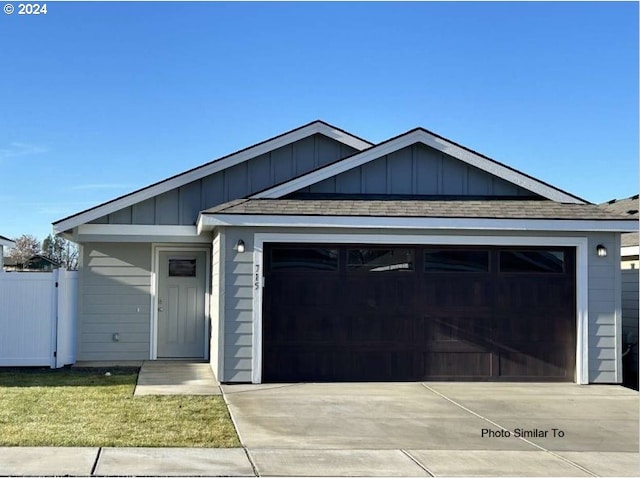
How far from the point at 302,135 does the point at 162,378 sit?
6040mm

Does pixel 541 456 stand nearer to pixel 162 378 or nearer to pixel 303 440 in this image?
pixel 303 440

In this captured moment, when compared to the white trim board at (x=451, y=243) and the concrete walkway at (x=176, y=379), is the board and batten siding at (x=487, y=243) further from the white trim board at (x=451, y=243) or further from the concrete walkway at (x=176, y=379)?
the concrete walkway at (x=176, y=379)

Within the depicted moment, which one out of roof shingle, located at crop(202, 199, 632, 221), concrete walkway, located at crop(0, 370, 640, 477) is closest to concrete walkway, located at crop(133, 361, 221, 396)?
concrete walkway, located at crop(0, 370, 640, 477)

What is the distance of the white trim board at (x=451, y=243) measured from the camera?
11203 mm

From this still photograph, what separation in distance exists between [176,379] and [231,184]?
456cm

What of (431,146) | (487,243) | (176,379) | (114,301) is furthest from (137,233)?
(487,243)

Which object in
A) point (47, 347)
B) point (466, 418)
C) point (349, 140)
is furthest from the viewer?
point (349, 140)

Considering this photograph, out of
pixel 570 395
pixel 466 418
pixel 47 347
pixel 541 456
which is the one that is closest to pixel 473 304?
pixel 570 395

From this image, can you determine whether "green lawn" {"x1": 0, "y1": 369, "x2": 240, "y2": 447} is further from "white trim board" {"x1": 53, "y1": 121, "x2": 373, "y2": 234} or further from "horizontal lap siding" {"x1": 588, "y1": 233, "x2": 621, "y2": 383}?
"horizontal lap siding" {"x1": 588, "y1": 233, "x2": 621, "y2": 383}

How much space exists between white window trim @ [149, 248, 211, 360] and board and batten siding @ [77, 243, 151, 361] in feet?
0.27

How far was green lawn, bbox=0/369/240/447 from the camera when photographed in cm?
713

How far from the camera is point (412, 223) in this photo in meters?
11.3

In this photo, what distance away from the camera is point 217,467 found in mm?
6195

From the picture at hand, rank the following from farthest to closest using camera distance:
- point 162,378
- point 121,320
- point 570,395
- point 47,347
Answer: point 121,320
point 47,347
point 162,378
point 570,395
